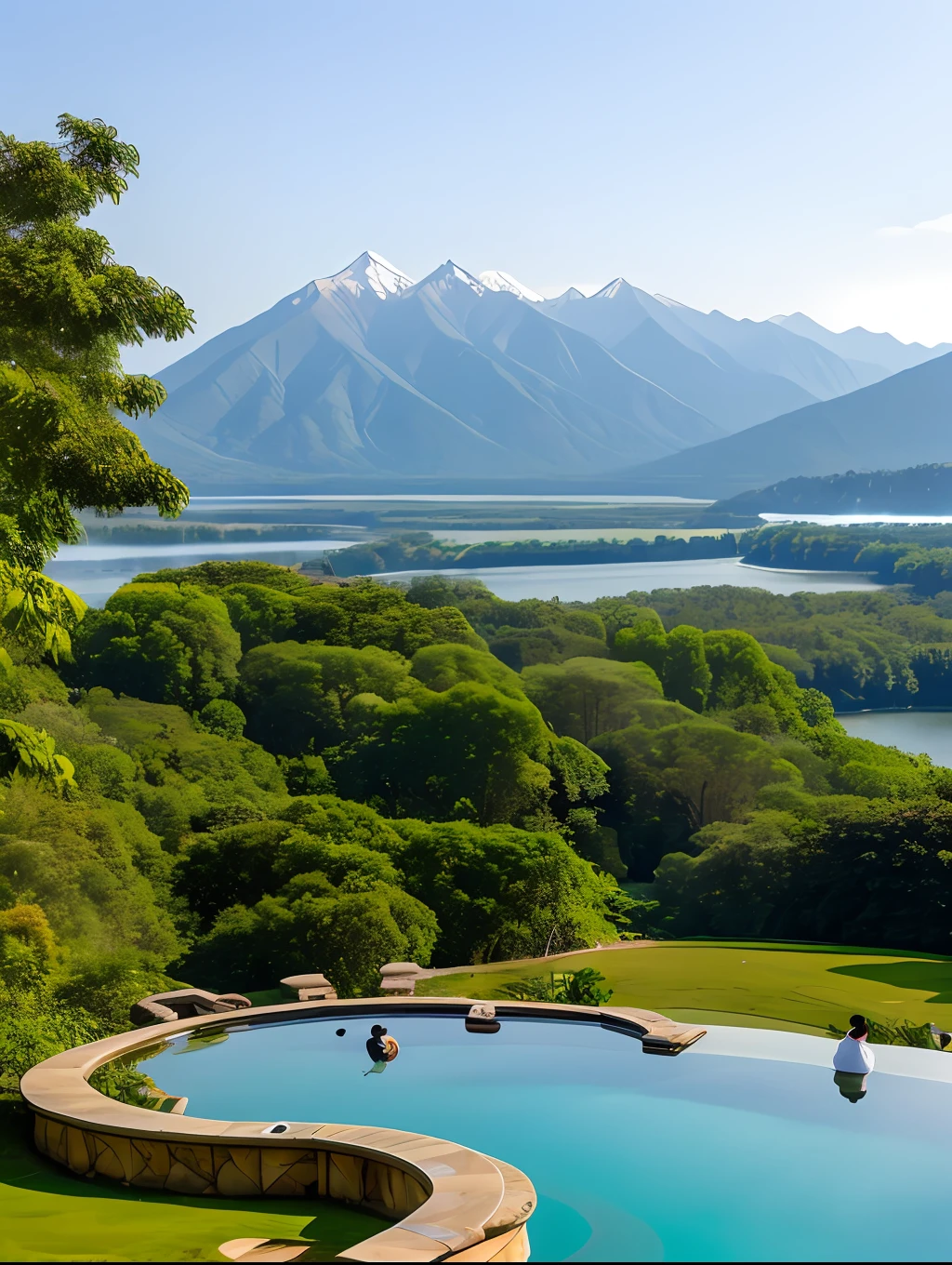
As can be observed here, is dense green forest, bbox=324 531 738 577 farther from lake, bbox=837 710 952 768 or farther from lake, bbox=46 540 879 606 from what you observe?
lake, bbox=837 710 952 768

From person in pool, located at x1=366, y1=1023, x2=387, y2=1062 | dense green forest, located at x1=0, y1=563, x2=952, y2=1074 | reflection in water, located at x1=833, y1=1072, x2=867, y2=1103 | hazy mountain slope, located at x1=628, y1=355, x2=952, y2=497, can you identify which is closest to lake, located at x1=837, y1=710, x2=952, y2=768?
dense green forest, located at x1=0, y1=563, x2=952, y2=1074

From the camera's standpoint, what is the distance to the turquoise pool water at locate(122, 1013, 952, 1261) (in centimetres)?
875

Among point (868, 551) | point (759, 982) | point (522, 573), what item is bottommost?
point (759, 982)

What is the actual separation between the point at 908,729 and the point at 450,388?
6871cm

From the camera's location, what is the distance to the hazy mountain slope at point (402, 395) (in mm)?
105312

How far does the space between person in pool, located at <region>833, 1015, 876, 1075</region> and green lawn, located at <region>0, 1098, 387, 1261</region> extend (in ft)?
17.8

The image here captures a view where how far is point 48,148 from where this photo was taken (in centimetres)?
1123

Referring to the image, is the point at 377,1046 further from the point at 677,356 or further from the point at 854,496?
the point at 677,356

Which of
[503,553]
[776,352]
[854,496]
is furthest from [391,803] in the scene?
[776,352]

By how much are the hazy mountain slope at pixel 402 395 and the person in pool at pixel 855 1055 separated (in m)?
88.3

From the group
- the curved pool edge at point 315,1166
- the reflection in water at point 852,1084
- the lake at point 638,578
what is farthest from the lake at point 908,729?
the curved pool edge at point 315,1166

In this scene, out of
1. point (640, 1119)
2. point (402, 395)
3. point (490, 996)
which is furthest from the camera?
point (402, 395)

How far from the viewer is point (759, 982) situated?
63.7 feet

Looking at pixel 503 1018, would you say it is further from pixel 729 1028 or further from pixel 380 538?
pixel 380 538
